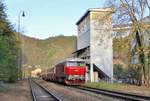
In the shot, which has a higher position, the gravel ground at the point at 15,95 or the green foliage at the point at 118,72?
the green foliage at the point at 118,72

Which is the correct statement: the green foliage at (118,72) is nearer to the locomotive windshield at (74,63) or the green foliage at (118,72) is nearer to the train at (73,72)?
the locomotive windshield at (74,63)

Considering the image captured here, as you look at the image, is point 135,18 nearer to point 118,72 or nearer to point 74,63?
point 74,63

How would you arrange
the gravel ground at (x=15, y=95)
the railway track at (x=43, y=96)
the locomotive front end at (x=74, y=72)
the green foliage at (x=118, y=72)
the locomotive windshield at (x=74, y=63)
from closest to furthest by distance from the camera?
the gravel ground at (x=15, y=95)
the railway track at (x=43, y=96)
the locomotive front end at (x=74, y=72)
the locomotive windshield at (x=74, y=63)
the green foliage at (x=118, y=72)

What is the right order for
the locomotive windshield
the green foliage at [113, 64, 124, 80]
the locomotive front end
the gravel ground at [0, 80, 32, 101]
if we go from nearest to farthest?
the gravel ground at [0, 80, 32, 101], the locomotive front end, the locomotive windshield, the green foliage at [113, 64, 124, 80]

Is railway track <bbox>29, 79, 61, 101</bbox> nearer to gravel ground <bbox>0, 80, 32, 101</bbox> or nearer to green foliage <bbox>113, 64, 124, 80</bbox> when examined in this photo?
gravel ground <bbox>0, 80, 32, 101</bbox>

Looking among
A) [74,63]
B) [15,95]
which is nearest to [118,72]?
[74,63]

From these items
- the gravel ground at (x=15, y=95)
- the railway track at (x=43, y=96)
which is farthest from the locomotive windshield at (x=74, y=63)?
the gravel ground at (x=15, y=95)

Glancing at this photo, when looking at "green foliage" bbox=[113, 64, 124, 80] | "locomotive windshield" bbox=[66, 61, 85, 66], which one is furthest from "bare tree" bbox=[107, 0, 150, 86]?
"green foliage" bbox=[113, 64, 124, 80]

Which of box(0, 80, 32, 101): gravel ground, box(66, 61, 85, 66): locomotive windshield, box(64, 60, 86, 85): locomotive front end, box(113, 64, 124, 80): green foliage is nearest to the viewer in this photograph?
box(0, 80, 32, 101): gravel ground

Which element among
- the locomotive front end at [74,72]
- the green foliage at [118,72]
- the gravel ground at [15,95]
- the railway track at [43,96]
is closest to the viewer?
the gravel ground at [15,95]

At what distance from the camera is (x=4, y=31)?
46.2 m

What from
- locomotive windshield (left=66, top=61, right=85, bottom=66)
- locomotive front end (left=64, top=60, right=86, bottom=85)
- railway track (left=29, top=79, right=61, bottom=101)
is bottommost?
railway track (left=29, top=79, right=61, bottom=101)

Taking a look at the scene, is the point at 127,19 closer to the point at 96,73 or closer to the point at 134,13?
the point at 134,13

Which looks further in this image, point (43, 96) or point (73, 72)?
point (73, 72)
